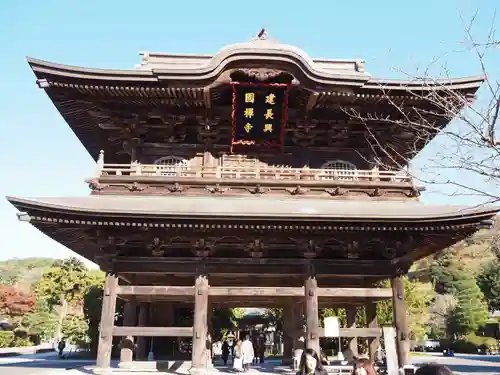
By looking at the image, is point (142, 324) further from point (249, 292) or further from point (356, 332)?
point (356, 332)

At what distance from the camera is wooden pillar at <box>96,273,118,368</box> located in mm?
11766

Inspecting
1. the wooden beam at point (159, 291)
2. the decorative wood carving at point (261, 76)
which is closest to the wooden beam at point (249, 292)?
the wooden beam at point (159, 291)

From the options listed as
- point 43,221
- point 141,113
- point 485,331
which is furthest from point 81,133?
point 485,331

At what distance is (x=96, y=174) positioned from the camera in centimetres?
1344

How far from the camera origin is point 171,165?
47.9ft

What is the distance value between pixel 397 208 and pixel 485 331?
40898mm

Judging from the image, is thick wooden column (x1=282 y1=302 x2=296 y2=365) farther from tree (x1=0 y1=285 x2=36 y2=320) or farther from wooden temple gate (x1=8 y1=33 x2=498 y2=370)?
tree (x1=0 y1=285 x2=36 y2=320)

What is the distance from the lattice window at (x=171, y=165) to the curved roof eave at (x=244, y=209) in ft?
4.79

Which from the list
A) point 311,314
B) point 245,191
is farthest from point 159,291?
point 311,314

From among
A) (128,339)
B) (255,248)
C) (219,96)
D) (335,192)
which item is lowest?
(128,339)

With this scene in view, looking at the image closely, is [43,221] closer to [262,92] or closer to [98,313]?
[262,92]

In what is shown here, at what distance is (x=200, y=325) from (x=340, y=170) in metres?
6.81

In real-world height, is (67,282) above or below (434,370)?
above

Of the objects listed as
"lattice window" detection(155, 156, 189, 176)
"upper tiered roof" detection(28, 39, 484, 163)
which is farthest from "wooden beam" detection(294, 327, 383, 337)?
"lattice window" detection(155, 156, 189, 176)
